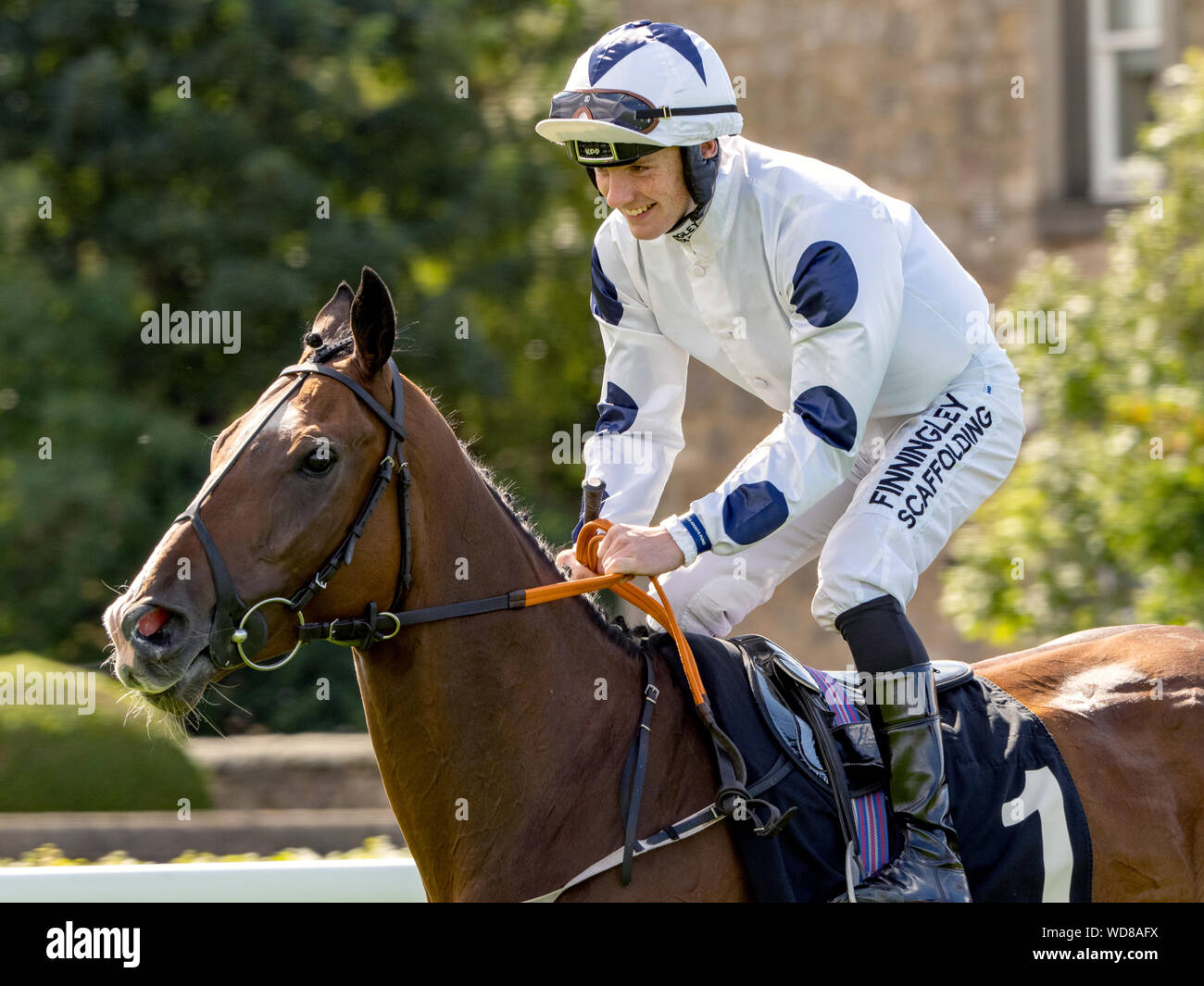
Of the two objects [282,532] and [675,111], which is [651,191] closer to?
[675,111]

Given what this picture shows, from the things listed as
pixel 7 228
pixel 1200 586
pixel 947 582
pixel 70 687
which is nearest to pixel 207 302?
pixel 7 228

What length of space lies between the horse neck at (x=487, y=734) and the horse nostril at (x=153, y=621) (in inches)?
17.6

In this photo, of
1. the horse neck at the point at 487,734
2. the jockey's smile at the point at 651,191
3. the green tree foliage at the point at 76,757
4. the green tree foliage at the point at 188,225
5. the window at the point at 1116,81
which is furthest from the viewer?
the window at the point at 1116,81

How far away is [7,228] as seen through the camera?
380 inches

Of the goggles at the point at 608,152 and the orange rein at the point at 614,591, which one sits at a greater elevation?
the goggles at the point at 608,152

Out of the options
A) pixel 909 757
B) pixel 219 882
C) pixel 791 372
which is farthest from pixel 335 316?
Result: pixel 219 882

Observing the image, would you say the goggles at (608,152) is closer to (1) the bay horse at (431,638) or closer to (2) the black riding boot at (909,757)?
(1) the bay horse at (431,638)

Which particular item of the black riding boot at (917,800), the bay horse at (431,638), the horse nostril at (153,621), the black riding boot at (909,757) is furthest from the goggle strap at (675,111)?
the horse nostril at (153,621)

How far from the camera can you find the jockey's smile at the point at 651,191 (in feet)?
10.8

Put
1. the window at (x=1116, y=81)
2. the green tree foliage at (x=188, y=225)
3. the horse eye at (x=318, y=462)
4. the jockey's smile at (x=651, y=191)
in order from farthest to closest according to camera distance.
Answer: the window at (x=1116, y=81), the green tree foliage at (x=188, y=225), the jockey's smile at (x=651, y=191), the horse eye at (x=318, y=462)

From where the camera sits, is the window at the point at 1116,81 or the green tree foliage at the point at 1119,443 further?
the window at the point at 1116,81

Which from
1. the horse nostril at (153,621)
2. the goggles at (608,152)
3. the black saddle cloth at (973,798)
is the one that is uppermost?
the goggles at (608,152)

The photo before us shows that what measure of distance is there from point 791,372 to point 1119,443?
4190 mm

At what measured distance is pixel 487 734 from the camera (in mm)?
2992
